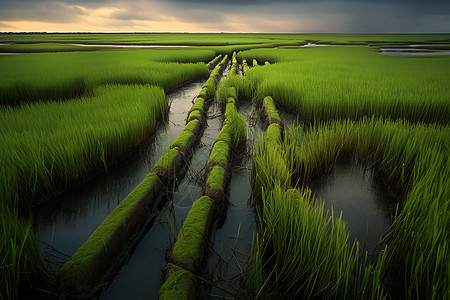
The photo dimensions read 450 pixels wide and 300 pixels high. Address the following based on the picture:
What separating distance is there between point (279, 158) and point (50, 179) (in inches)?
66.5

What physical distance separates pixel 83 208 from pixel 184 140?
1.07 m

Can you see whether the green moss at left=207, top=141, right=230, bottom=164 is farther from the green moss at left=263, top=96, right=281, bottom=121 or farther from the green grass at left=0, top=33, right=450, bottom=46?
the green grass at left=0, top=33, right=450, bottom=46

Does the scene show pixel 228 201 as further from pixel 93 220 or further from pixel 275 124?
pixel 275 124

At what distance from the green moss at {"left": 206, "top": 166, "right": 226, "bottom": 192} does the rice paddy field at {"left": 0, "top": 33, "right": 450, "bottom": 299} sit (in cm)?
1

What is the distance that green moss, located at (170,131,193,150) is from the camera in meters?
2.33

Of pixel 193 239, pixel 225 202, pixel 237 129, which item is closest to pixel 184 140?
pixel 237 129

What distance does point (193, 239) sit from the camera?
1.17 metres

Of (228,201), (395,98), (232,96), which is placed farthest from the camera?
(232,96)

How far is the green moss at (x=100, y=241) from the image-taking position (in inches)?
39.1

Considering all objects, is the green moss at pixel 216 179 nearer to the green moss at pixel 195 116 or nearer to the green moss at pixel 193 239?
the green moss at pixel 193 239

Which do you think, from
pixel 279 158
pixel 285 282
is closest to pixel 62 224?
pixel 285 282

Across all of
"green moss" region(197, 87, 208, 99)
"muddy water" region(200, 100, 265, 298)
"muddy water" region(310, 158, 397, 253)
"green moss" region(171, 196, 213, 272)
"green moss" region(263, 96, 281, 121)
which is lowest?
"muddy water" region(310, 158, 397, 253)

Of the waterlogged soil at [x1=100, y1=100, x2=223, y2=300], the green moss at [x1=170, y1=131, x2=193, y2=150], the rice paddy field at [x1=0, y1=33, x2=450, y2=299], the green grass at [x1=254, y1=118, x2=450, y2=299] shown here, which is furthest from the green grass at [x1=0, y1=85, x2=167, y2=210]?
the green grass at [x1=254, y1=118, x2=450, y2=299]

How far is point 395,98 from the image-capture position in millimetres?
3197
